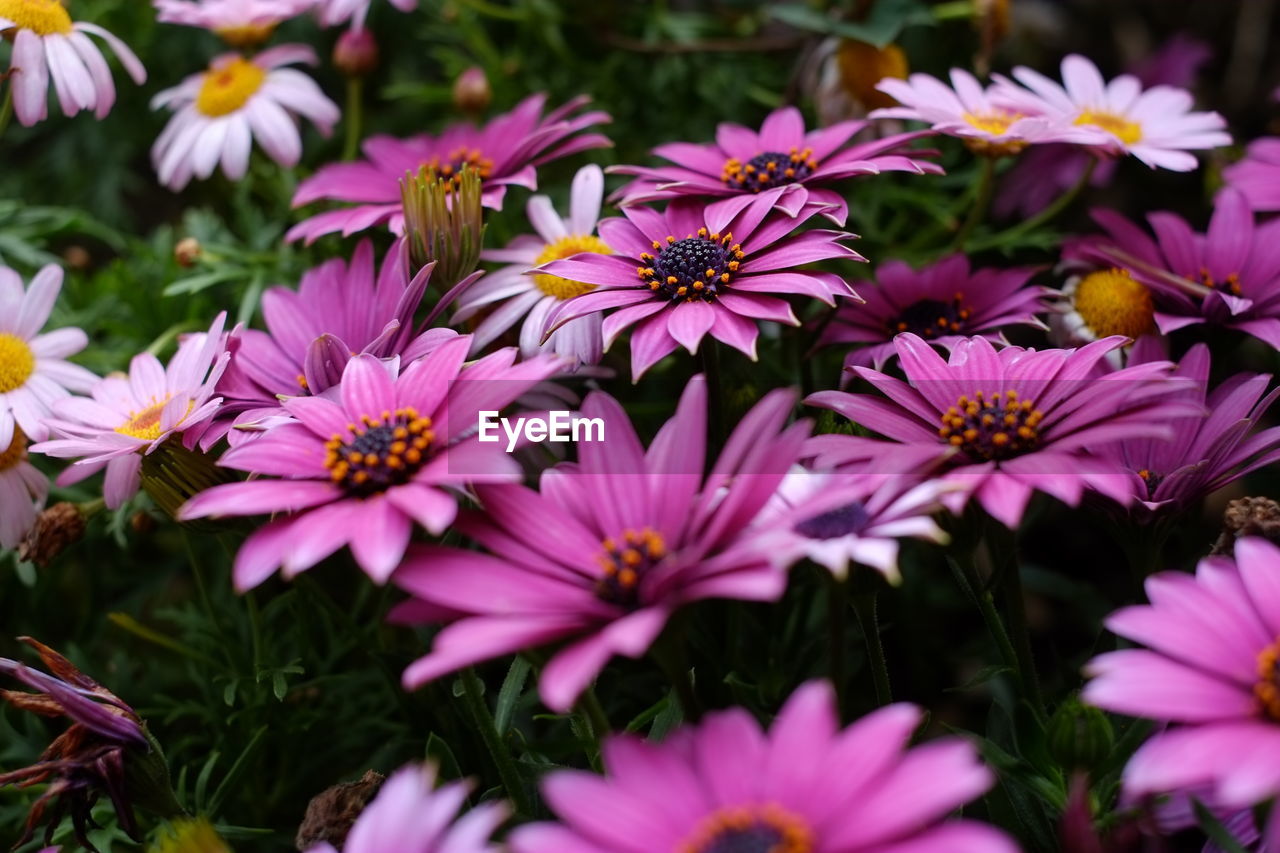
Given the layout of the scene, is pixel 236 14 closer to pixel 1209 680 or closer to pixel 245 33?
pixel 245 33

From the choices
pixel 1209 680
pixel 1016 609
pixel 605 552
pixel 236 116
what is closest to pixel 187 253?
pixel 236 116

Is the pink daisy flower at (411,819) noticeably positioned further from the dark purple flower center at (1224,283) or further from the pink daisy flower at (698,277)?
the dark purple flower center at (1224,283)

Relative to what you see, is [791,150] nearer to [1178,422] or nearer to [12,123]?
[1178,422]

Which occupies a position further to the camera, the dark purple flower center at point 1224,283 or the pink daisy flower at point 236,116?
the pink daisy flower at point 236,116

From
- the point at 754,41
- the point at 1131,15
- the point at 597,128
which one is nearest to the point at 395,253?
the point at 597,128

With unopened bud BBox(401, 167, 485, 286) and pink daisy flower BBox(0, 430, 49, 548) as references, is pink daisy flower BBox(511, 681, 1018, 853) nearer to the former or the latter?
unopened bud BBox(401, 167, 485, 286)


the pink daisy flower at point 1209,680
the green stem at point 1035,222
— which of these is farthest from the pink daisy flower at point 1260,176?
the pink daisy flower at point 1209,680
